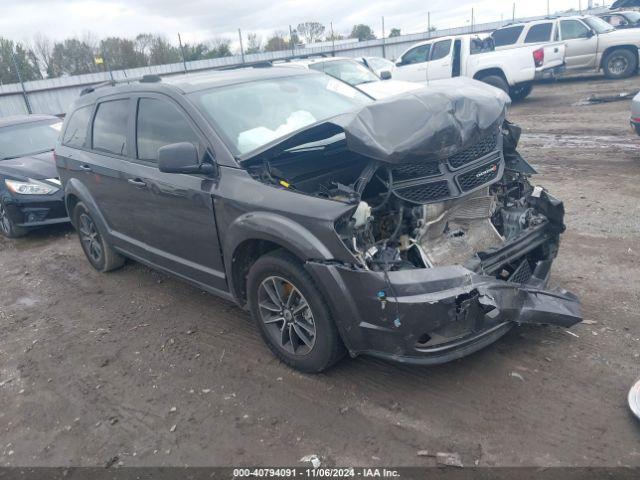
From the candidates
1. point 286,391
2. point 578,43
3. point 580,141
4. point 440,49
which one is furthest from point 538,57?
point 286,391

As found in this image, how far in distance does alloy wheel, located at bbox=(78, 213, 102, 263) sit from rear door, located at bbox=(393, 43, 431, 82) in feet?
38.6

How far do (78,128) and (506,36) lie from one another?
1484cm

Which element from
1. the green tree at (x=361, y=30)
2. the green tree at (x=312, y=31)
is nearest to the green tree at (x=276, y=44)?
the green tree at (x=312, y=31)

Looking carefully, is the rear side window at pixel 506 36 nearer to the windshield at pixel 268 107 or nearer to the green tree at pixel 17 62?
the windshield at pixel 268 107

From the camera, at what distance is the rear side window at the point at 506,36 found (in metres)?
16.3

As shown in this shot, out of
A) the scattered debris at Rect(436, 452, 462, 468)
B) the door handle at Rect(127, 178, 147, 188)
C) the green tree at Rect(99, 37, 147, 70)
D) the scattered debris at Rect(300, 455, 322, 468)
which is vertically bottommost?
the scattered debris at Rect(300, 455, 322, 468)

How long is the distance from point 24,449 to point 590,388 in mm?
3494

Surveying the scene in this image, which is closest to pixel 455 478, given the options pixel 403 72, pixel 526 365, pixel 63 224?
pixel 526 365

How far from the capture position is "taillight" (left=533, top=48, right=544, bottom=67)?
1409 cm

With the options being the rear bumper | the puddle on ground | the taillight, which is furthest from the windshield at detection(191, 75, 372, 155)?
the taillight

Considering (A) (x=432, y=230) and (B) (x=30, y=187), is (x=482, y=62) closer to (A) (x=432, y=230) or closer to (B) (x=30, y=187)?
(B) (x=30, y=187)

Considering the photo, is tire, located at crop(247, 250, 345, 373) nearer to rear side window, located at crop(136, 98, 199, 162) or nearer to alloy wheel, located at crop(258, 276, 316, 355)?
alloy wheel, located at crop(258, 276, 316, 355)

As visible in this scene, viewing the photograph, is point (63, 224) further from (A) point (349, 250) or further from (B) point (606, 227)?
(B) point (606, 227)

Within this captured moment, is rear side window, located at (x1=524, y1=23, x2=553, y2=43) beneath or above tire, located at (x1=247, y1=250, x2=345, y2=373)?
above
